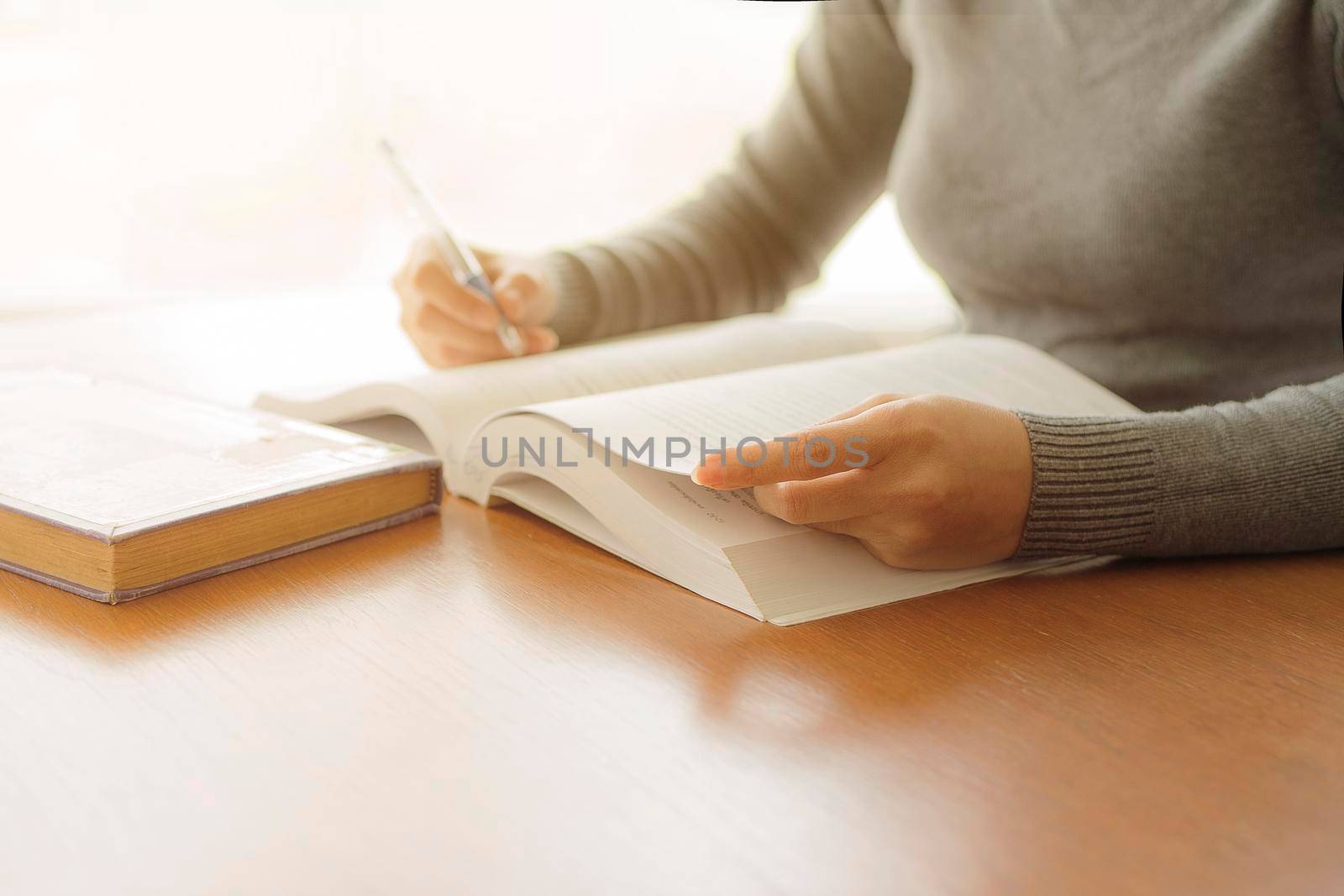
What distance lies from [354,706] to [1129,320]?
2.43ft

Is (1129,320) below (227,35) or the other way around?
below

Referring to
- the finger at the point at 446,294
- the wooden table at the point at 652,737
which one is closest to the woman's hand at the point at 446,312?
the finger at the point at 446,294

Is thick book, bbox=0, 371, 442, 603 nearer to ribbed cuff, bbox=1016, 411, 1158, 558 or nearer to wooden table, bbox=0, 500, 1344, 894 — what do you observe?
wooden table, bbox=0, 500, 1344, 894

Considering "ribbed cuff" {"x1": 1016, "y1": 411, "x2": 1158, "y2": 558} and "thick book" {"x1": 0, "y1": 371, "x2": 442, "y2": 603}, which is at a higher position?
"ribbed cuff" {"x1": 1016, "y1": 411, "x2": 1158, "y2": 558}

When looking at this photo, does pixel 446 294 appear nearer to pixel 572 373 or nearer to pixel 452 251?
pixel 452 251

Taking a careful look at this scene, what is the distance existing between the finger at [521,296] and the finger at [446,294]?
3cm

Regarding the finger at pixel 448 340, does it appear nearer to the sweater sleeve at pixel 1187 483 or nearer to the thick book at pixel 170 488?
the thick book at pixel 170 488

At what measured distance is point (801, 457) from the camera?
59cm

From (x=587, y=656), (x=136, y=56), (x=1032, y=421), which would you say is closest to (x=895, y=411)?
(x=1032, y=421)

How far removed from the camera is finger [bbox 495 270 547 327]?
1.05 m

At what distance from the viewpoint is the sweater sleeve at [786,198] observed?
1.28m

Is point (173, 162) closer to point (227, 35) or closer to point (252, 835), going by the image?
point (227, 35)

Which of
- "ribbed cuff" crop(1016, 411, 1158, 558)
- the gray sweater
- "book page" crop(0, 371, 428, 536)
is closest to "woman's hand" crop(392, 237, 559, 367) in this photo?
the gray sweater

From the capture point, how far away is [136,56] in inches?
95.5
